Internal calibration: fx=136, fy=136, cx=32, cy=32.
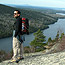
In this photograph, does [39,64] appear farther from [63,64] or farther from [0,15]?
[0,15]

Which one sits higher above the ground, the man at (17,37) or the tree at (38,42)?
the man at (17,37)

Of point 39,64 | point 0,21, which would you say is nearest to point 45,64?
point 39,64

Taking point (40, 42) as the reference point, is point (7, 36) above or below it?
below

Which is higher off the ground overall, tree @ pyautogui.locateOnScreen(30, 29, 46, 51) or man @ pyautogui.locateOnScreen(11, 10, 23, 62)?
man @ pyautogui.locateOnScreen(11, 10, 23, 62)

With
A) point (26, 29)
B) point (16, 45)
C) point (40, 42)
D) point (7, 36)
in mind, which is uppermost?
point (26, 29)

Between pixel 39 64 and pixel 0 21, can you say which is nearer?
pixel 39 64

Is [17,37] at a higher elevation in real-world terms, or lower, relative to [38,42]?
higher

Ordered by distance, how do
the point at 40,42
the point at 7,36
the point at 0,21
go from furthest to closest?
1. the point at 0,21
2. the point at 7,36
3. the point at 40,42

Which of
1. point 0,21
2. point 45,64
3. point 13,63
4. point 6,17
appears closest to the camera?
point 45,64

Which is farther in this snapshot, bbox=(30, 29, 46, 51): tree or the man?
bbox=(30, 29, 46, 51): tree

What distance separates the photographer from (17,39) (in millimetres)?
7383

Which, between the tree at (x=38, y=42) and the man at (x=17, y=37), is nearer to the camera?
the man at (x=17, y=37)

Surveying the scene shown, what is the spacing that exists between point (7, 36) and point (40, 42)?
63.5 metres

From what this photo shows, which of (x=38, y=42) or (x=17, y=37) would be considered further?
(x=38, y=42)
